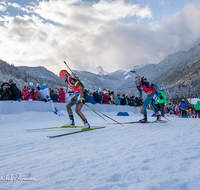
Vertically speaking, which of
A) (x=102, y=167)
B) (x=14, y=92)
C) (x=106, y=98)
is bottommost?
(x=102, y=167)

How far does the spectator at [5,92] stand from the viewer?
27.1 ft

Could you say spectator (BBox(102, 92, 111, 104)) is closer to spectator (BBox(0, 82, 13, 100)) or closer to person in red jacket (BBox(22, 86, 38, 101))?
person in red jacket (BBox(22, 86, 38, 101))

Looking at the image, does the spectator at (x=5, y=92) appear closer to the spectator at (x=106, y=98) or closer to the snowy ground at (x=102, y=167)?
the snowy ground at (x=102, y=167)

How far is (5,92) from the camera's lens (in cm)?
830

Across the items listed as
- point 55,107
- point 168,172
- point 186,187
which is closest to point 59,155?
point 168,172

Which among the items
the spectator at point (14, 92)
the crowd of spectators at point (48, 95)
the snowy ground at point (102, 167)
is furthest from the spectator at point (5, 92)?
the snowy ground at point (102, 167)

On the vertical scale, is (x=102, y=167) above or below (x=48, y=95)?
below

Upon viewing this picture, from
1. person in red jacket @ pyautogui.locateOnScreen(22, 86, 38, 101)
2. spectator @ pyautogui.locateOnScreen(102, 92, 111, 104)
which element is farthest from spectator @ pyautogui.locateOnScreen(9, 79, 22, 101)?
spectator @ pyautogui.locateOnScreen(102, 92, 111, 104)

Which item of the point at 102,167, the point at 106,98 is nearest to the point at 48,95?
the point at 106,98

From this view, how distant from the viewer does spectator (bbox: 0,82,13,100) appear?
8266mm

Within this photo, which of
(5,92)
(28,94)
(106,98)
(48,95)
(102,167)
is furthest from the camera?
(106,98)

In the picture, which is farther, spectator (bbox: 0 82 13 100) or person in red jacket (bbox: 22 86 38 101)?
person in red jacket (bbox: 22 86 38 101)

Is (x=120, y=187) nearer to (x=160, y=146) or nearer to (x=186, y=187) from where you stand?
(x=186, y=187)

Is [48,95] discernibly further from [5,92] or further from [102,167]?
[102,167]
